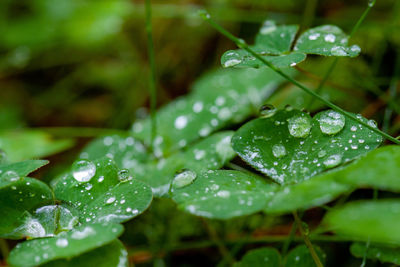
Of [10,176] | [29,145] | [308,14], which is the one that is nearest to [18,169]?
[10,176]

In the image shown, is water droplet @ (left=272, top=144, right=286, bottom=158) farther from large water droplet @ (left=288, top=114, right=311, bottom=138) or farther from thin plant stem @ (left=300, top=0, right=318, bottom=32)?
thin plant stem @ (left=300, top=0, right=318, bottom=32)

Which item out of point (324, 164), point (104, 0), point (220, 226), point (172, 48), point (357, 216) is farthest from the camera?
point (104, 0)

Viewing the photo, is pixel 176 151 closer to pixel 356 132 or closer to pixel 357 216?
pixel 356 132

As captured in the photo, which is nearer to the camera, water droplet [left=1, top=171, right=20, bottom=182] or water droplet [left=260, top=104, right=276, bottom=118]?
water droplet [left=1, top=171, right=20, bottom=182]

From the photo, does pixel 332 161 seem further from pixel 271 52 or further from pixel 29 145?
pixel 29 145

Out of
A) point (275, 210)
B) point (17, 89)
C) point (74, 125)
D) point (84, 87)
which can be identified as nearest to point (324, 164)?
point (275, 210)

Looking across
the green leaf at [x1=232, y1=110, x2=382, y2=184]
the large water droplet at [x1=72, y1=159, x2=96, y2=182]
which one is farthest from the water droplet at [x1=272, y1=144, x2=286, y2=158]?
the large water droplet at [x1=72, y1=159, x2=96, y2=182]
